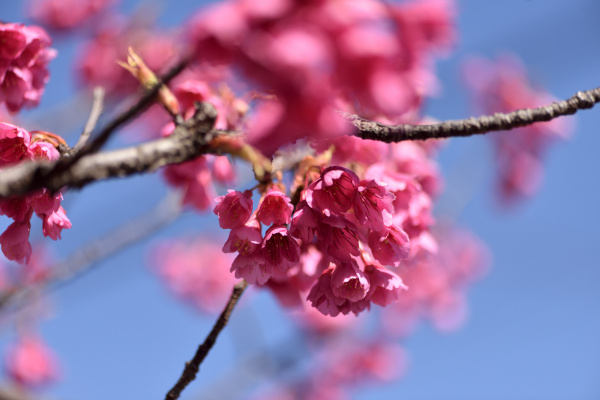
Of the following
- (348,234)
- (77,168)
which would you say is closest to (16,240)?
(77,168)

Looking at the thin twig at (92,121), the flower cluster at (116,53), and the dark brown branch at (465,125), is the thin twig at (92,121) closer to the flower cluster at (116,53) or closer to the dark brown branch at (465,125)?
the dark brown branch at (465,125)

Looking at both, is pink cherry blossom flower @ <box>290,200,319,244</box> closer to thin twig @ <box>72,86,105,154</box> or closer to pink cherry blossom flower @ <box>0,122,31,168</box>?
thin twig @ <box>72,86,105,154</box>

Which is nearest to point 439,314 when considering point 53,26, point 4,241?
point 53,26

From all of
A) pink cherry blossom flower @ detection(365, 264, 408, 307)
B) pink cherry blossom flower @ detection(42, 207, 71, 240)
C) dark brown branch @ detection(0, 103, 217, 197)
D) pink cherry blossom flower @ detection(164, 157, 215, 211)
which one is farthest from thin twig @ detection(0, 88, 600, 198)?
pink cherry blossom flower @ detection(164, 157, 215, 211)

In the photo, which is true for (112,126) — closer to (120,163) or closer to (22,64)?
(120,163)

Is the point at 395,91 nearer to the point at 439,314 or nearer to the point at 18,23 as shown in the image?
the point at 18,23

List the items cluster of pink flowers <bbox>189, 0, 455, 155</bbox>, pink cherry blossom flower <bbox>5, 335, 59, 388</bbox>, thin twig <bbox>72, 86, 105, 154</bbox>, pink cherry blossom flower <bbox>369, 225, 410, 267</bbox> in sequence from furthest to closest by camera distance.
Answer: pink cherry blossom flower <bbox>5, 335, 59, 388</bbox>
pink cherry blossom flower <bbox>369, 225, 410, 267</bbox>
thin twig <bbox>72, 86, 105, 154</bbox>
cluster of pink flowers <bbox>189, 0, 455, 155</bbox>
